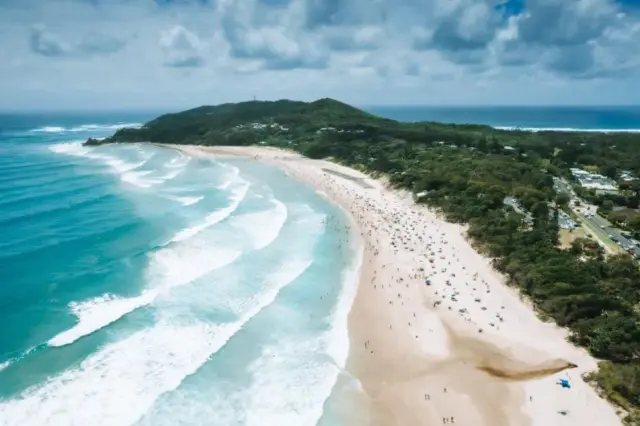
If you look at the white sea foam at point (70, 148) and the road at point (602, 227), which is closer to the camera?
the road at point (602, 227)

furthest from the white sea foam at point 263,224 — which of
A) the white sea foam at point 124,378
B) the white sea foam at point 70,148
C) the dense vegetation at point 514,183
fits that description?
the white sea foam at point 70,148

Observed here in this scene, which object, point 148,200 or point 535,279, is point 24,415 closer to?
point 535,279

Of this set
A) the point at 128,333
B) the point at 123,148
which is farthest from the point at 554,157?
the point at 123,148

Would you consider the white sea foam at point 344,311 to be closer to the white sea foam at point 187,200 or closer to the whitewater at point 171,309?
the whitewater at point 171,309

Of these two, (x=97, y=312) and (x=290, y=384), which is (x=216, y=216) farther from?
(x=290, y=384)

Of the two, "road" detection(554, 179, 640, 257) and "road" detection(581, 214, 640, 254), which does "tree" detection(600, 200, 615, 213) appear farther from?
"road" detection(581, 214, 640, 254)
